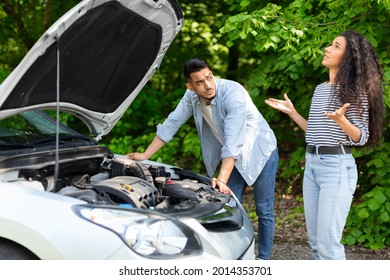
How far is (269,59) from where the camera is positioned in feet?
23.0

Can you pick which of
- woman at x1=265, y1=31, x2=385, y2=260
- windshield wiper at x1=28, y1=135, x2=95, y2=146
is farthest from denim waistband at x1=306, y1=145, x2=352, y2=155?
windshield wiper at x1=28, y1=135, x2=95, y2=146

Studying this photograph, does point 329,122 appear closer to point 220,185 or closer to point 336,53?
point 336,53

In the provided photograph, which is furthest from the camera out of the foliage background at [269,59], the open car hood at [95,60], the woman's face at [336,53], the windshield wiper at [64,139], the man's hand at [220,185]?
the foliage background at [269,59]

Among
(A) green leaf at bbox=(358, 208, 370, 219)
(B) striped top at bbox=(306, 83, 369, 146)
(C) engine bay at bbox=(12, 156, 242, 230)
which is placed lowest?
(A) green leaf at bbox=(358, 208, 370, 219)

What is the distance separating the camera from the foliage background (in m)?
5.69

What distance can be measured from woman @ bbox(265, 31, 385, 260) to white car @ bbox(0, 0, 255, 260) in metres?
0.54

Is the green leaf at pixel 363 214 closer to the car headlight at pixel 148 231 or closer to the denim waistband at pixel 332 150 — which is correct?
the denim waistband at pixel 332 150

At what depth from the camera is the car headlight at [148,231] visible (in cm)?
318

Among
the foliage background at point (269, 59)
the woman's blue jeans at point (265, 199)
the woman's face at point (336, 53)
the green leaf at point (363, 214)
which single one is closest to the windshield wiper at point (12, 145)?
the foliage background at point (269, 59)

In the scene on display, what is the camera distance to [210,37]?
9.41 metres

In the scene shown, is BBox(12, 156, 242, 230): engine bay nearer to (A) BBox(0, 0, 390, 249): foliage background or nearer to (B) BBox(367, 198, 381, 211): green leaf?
(A) BBox(0, 0, 390, 249): foliage background

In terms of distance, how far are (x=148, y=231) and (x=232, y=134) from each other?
1508mm

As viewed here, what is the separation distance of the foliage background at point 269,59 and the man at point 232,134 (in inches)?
32.4

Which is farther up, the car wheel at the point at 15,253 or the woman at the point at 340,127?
the woman at the point at 340,127
